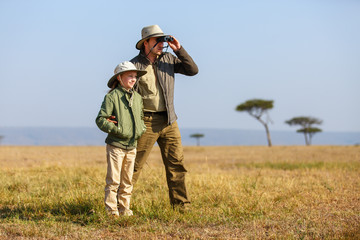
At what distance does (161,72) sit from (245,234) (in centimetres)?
226

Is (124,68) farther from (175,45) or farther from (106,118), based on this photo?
(175,45)

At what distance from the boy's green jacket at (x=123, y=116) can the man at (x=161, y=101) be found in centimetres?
27

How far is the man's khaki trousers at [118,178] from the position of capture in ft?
14.8

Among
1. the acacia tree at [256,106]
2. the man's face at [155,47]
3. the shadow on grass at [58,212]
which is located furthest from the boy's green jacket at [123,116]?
the acacia tree at [256,106]

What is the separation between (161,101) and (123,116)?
648 millimetres

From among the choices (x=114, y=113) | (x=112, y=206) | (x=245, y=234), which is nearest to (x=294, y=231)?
(x=245, y=234)

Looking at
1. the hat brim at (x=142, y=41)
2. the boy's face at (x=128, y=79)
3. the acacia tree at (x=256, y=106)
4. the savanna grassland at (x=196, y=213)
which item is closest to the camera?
the savanna grassland at (x=196, y=213)

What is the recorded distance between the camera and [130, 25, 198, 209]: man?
193 inches

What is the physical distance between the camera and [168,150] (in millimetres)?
5145

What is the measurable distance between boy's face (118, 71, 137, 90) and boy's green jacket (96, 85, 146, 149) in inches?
2.4

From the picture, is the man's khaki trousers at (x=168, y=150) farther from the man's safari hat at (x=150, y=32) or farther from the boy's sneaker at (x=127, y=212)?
the man's safari hat at (x=150, y=32)

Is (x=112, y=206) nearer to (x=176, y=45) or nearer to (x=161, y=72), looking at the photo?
(x=161, y=72)

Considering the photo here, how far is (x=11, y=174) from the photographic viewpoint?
8305 mm

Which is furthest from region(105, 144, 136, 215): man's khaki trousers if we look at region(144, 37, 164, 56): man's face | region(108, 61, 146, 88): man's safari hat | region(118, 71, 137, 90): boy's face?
region(144, 37, 164, 56): man's face
